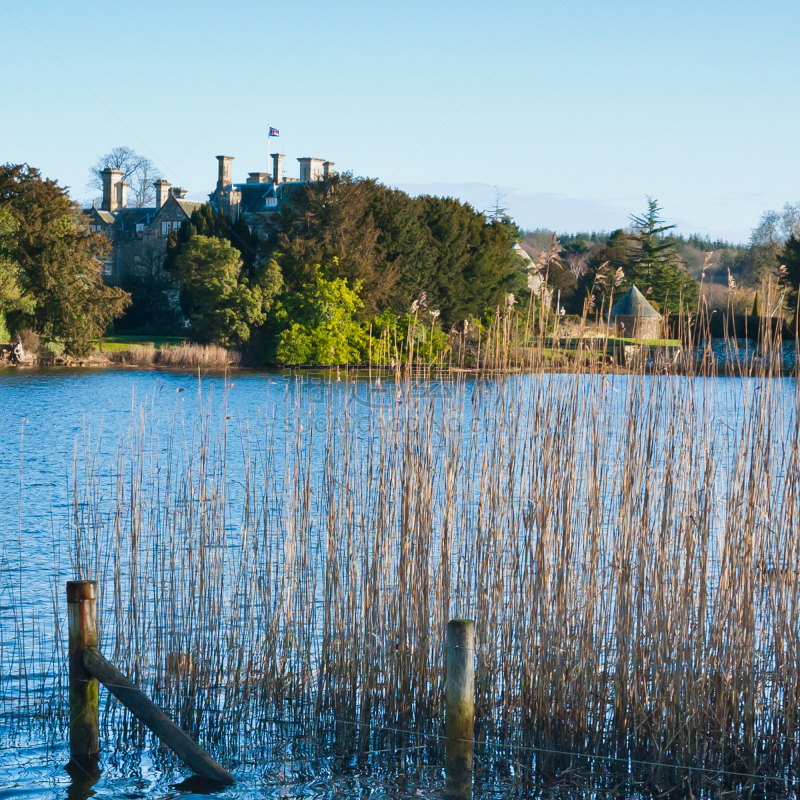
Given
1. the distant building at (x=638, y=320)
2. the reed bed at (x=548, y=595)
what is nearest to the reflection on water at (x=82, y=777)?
the reed bed at (x=548, y=595)

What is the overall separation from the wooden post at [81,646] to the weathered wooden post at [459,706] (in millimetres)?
1616

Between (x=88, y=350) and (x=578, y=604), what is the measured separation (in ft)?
111

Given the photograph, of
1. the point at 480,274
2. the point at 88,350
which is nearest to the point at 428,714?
the point at 88,350

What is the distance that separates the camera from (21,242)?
34250mm

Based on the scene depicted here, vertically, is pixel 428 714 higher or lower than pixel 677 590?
lower

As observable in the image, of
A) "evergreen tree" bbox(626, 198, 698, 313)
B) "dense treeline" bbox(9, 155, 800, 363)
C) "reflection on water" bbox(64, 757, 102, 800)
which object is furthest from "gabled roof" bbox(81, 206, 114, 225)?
"reflection on water" bbox(64, 757, 102, 800)

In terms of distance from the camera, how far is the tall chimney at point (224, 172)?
2168 inches

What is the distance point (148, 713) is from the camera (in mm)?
3957

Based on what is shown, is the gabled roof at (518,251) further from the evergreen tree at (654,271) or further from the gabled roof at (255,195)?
the evergreen tree at (654,271)

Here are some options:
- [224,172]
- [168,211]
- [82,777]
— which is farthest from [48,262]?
[82,777]

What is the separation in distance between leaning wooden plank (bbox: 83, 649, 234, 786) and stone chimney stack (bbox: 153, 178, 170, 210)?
56.8 m

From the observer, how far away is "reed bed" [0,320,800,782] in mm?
4059

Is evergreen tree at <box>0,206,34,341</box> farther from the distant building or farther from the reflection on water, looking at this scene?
the reflection on water

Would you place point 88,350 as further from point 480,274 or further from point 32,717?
point 32,717
